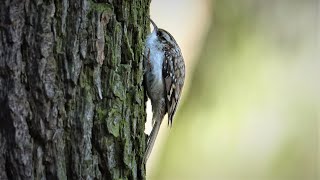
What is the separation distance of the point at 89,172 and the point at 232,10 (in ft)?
6.37

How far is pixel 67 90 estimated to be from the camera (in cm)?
131

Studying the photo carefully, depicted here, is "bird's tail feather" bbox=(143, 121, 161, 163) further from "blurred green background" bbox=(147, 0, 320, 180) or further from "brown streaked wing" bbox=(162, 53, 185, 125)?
"blurred green background" bbox=(147, 0, 320, 180)

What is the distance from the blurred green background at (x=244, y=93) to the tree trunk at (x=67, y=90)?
166 centimetres

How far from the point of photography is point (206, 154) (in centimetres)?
332

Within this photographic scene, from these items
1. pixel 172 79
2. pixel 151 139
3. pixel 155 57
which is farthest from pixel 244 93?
pixel 151 139

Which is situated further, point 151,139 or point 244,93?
point 244,93

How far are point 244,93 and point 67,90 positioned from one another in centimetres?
206

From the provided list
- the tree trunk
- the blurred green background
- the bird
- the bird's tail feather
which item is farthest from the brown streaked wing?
the blurred green background

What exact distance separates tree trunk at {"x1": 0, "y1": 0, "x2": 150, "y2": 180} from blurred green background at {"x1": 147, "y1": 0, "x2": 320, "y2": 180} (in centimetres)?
166

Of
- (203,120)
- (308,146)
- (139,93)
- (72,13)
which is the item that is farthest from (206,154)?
(72,13)

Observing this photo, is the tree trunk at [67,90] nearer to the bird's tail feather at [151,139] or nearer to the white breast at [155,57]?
the bird's tail feather at [151,139]

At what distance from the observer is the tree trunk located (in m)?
1.25

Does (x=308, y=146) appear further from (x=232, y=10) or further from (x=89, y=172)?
(x=89, y=172)

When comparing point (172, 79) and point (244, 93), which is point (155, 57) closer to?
point (172, 79)
